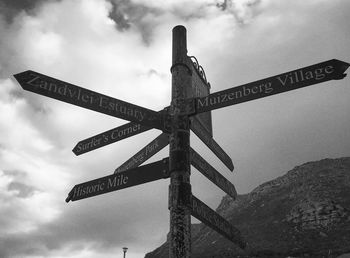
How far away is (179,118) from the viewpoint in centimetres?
530

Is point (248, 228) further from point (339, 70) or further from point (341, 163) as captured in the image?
point (339, 70)

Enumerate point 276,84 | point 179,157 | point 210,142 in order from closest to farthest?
point 179,157
point 276,84
point 210,142

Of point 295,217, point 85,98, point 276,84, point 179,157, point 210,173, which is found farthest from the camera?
point 295,217

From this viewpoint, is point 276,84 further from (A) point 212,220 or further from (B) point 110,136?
(B) point 110,136

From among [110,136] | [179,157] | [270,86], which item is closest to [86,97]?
[110,136]

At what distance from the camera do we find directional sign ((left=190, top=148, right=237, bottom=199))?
18.2 feet

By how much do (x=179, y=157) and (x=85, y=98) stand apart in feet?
4.92

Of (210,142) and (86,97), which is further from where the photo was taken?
(210,142)

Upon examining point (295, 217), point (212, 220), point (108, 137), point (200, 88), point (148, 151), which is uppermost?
point (295, 217)

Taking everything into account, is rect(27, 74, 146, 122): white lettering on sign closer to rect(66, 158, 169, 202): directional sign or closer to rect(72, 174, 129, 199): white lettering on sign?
rect(66, 158, 169, 202): directional sign

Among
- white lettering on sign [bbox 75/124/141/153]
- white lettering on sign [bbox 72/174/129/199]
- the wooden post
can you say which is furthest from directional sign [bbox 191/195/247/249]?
white lettering on sign [bbox 75/124/141/153]

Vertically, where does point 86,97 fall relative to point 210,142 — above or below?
above

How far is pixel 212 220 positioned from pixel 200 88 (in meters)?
2.09

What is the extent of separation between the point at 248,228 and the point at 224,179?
83381mm
